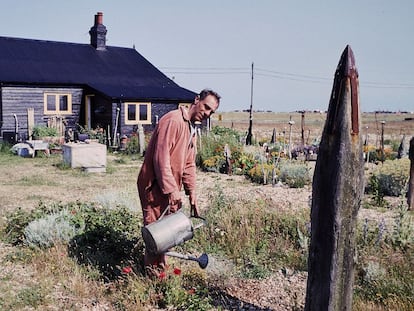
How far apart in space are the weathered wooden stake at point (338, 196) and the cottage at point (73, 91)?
1876cm

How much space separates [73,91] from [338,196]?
21.1 metres

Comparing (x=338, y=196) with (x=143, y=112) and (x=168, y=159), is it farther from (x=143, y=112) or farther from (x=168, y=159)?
(x=143, y=112)

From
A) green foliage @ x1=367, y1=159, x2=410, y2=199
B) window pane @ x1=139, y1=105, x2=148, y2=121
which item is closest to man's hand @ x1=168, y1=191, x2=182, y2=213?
green foliage @ x1=367, y1=159, x2=410, y2=199

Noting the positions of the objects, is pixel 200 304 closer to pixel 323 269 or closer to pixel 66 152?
pixel 323 269

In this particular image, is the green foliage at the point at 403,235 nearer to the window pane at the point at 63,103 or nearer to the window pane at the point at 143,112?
the window pane at the point at 143,112

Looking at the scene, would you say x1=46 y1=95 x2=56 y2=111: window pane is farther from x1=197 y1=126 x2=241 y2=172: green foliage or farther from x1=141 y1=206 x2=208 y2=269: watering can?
x1=141 y1=206 x2=208 y2=269: watering can

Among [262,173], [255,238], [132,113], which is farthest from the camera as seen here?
[132,113]

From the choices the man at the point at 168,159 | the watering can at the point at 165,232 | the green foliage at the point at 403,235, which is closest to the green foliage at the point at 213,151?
the green foliage at the point at 403,235

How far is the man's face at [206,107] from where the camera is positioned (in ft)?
14.8

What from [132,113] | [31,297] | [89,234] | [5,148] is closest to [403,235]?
[89,234]

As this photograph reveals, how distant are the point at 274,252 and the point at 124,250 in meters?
1.78

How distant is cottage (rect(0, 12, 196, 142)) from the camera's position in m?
21.0

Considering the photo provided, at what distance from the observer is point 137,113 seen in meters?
22.6

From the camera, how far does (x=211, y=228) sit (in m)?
6.38
